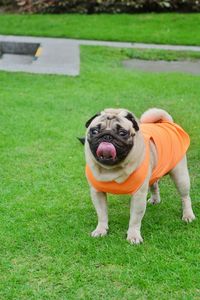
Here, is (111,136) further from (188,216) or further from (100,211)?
(188,216)

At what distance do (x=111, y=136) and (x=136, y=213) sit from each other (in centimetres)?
65

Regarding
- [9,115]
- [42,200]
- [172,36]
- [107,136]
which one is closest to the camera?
[107,136]

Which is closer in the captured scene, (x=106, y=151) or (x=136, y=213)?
(x=106, y=151)

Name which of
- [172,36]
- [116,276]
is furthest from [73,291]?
[172,36]

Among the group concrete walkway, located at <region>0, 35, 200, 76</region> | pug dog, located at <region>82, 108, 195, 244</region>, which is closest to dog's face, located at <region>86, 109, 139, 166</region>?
pug dog, located at <region>82, 108, 195, 244</region>

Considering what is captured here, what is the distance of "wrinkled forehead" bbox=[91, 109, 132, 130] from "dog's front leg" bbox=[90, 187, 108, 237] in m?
0.58

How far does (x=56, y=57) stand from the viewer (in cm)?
1103

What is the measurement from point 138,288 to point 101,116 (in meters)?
1.17

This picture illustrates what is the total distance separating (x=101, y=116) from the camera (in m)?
4.00

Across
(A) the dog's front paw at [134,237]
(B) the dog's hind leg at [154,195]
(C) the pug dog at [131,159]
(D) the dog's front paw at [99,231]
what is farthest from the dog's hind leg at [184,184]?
(D) the dog's front paw at [99,231]

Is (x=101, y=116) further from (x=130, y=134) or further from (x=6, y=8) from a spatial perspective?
(x=6, y=8)

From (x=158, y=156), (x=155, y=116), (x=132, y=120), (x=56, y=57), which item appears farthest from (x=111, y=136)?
(x=56, y=57)

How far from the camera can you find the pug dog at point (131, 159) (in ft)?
12.9

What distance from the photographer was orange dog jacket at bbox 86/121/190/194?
413 cm
